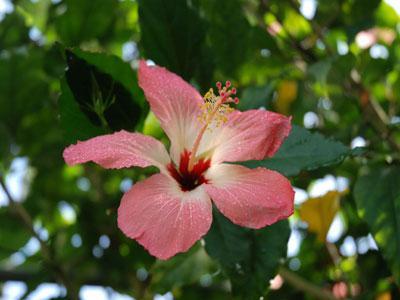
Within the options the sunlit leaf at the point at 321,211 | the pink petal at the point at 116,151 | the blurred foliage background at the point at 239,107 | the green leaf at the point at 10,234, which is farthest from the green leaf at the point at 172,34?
the green leaf at the point at 10,234

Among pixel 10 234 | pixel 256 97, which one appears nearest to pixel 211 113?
pixel 256 97

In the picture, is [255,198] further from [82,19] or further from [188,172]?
[82,19]

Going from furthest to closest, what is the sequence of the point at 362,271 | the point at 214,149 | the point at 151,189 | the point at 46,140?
1. the point at 46,140
2. the point at 362,271
3. the point at 214,149
4. the point at 151,189

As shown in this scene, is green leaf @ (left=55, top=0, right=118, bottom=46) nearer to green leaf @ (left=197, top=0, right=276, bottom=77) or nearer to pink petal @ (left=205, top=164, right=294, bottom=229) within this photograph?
green leaf @ (left=197, top=0, right=276, bottom=77)

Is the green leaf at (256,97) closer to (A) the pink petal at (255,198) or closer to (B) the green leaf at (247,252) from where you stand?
(B) the green leaf at (247,252)

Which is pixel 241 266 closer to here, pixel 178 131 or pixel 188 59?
pixel 178 131

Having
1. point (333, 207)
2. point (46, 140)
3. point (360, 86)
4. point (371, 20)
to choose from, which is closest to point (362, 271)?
point (333, 207)
